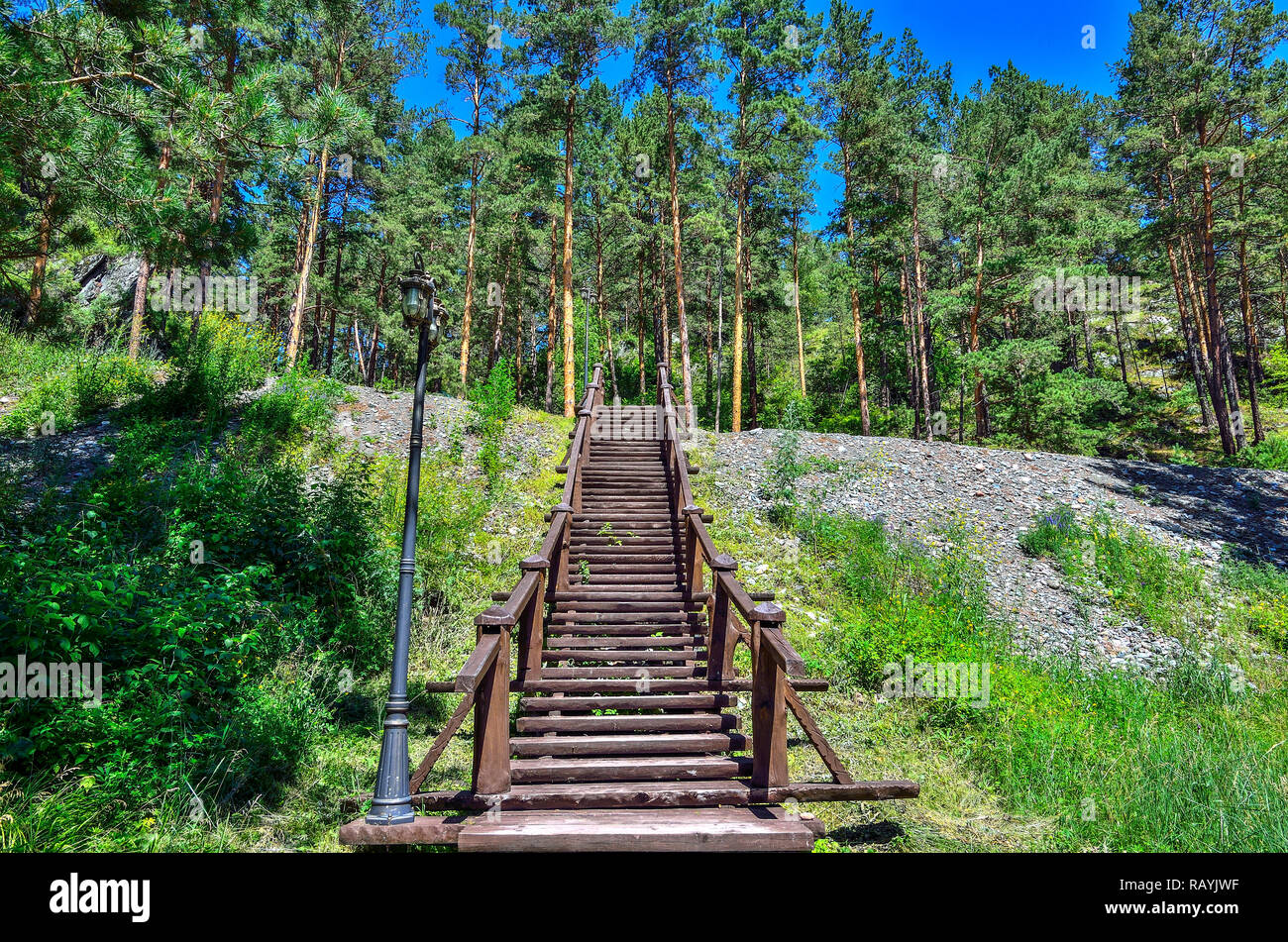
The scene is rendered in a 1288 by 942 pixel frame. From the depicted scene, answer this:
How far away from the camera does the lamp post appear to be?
3.79 m

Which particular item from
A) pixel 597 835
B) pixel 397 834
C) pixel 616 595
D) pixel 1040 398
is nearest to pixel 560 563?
pixel 616 595

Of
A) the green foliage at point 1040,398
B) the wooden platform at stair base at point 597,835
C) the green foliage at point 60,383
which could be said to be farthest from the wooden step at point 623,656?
the green foliage at point 1040,398

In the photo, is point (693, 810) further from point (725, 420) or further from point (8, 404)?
point (725, 420)

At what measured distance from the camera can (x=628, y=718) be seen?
535 cm

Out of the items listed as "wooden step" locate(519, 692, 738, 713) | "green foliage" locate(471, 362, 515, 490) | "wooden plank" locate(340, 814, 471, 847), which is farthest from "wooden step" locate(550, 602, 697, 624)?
"green foliage" locate(471, 362, 515, 490)

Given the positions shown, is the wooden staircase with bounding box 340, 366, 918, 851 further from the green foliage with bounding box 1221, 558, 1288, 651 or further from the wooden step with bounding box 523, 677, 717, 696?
the green foliage with bounding box 1221, 558, 1288, 651

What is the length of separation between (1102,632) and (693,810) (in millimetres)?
9675

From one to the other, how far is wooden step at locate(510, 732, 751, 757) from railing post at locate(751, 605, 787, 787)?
70cm

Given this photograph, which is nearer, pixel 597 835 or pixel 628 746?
pixel 597 835

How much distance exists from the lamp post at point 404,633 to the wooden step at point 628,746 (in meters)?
1.10

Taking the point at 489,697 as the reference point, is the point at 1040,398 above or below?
above

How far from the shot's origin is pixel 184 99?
4879 mm

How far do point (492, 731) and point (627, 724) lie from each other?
5.33 ft

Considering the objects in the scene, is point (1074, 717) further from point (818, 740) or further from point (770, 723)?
point (770, 723)
